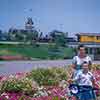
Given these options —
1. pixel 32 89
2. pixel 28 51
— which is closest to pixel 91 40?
pixel 28 51

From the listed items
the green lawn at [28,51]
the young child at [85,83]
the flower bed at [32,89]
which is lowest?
the green lawn at [28,51]

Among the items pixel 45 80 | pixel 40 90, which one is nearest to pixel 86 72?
pixel 40 90

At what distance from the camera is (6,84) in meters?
12.1

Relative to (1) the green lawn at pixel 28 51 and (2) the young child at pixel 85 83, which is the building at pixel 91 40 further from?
(2) the young child at pixel 85 83

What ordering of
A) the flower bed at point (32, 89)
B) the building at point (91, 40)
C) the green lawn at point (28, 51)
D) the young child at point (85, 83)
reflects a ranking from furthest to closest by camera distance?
the building at point (91, 40) → the green lawn at point (28, 51) → the flower bed at point (32, 89) → the young child at point (85, 83)

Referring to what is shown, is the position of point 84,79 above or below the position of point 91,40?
above

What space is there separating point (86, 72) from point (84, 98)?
2.03ft

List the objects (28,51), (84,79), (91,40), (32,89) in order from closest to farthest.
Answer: (84,79) → (32,89) → (28,51) → (91,40)

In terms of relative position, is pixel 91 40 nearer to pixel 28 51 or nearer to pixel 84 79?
pixel 28 51

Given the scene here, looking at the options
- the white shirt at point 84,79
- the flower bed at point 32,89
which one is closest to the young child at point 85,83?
the white shirt at point 84,79

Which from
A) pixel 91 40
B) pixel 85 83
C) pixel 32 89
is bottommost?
pixel 91 40

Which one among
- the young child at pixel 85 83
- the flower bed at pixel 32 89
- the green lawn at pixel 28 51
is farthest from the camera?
the green lawn at pixel 28 51

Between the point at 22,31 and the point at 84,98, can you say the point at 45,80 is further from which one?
the point at 22,31

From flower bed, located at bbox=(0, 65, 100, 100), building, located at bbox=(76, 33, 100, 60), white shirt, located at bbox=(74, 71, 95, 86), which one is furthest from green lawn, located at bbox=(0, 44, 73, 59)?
white shirt, located at bbox=(74, 71, 95, 86)
